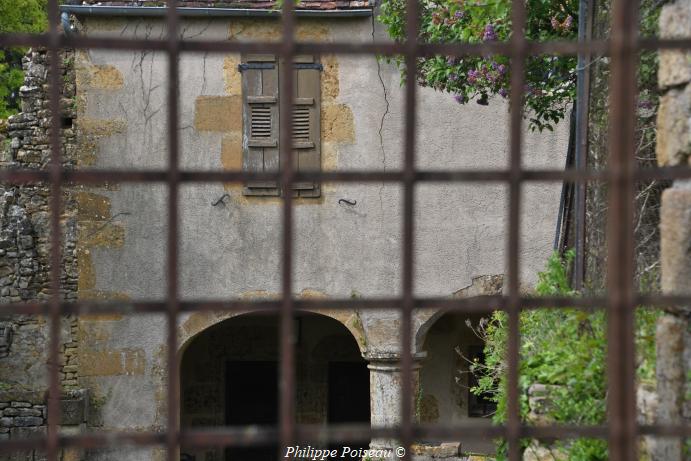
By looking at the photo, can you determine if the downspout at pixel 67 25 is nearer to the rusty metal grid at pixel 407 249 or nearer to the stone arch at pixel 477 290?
the stone arch at pixel 477 290

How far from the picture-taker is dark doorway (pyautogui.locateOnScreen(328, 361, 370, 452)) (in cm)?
1157

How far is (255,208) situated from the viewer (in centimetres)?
906

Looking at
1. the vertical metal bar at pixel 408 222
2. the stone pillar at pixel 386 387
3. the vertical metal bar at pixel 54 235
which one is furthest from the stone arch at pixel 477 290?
the vertical metal bar at pixel 54 235

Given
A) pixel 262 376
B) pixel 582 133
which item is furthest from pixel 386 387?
pixel 582 133

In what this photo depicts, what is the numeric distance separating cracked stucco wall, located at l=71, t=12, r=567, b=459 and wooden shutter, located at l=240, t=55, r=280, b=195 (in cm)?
12

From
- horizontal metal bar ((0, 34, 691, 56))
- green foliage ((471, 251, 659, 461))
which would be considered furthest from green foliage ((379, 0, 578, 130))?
horizontal metal bar ((0, 34, 691, 56))

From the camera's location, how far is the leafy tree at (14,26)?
1159 centimetres

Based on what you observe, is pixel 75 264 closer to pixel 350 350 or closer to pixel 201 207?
pixel 201 207

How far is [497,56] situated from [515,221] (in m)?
3.77

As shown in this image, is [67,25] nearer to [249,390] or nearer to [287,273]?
[249,390]

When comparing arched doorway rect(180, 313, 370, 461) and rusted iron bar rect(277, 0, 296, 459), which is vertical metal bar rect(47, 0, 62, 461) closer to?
rusted iron bar rect(277, 0, 296, 459)

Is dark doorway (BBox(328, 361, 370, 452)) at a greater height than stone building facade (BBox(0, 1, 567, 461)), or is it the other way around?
stone building facade (BBox(0, 1, 567, 461))

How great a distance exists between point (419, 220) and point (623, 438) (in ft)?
24.0

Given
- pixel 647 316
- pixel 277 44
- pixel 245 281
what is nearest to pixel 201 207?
pixel 245 281
